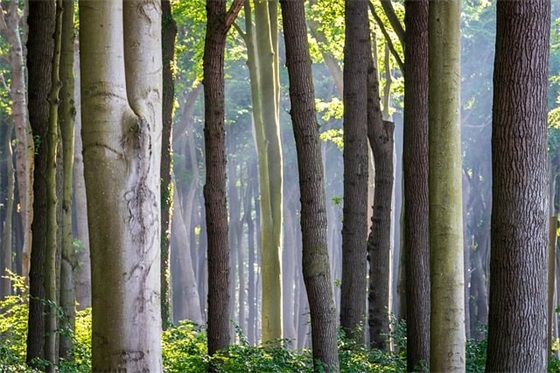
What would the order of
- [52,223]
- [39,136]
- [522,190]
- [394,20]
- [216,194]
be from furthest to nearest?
[394,20]
[216,194]
[39,136]
[52,223]
[522,190]

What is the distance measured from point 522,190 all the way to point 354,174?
7730mm

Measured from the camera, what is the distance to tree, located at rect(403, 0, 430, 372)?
1287 cm

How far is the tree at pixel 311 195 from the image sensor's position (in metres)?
11.4

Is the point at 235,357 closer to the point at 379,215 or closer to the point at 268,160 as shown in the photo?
the point at 379,215

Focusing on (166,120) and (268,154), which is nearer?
(166,120)

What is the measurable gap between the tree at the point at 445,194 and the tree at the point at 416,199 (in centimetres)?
278

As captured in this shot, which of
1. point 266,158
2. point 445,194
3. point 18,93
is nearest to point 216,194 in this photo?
point 445,194

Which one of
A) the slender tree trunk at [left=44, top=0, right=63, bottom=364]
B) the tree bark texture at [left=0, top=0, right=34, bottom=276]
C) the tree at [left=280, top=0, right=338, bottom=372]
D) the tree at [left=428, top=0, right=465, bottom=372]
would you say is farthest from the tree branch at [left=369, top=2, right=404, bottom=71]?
the tree at [left=428, top=0, right=465, bottom=372]

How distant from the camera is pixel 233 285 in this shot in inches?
2114

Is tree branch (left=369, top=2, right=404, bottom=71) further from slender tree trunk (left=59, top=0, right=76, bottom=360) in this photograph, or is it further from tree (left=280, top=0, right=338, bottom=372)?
tree (left=280, top=0, right=338, bottom=372)

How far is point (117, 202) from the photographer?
263 inches

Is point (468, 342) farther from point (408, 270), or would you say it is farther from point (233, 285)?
point (233, 285)

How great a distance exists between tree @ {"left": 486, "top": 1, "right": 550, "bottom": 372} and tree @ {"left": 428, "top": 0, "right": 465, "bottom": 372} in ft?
1.66

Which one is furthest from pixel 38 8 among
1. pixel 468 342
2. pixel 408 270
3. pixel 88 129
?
pixel 468 342
